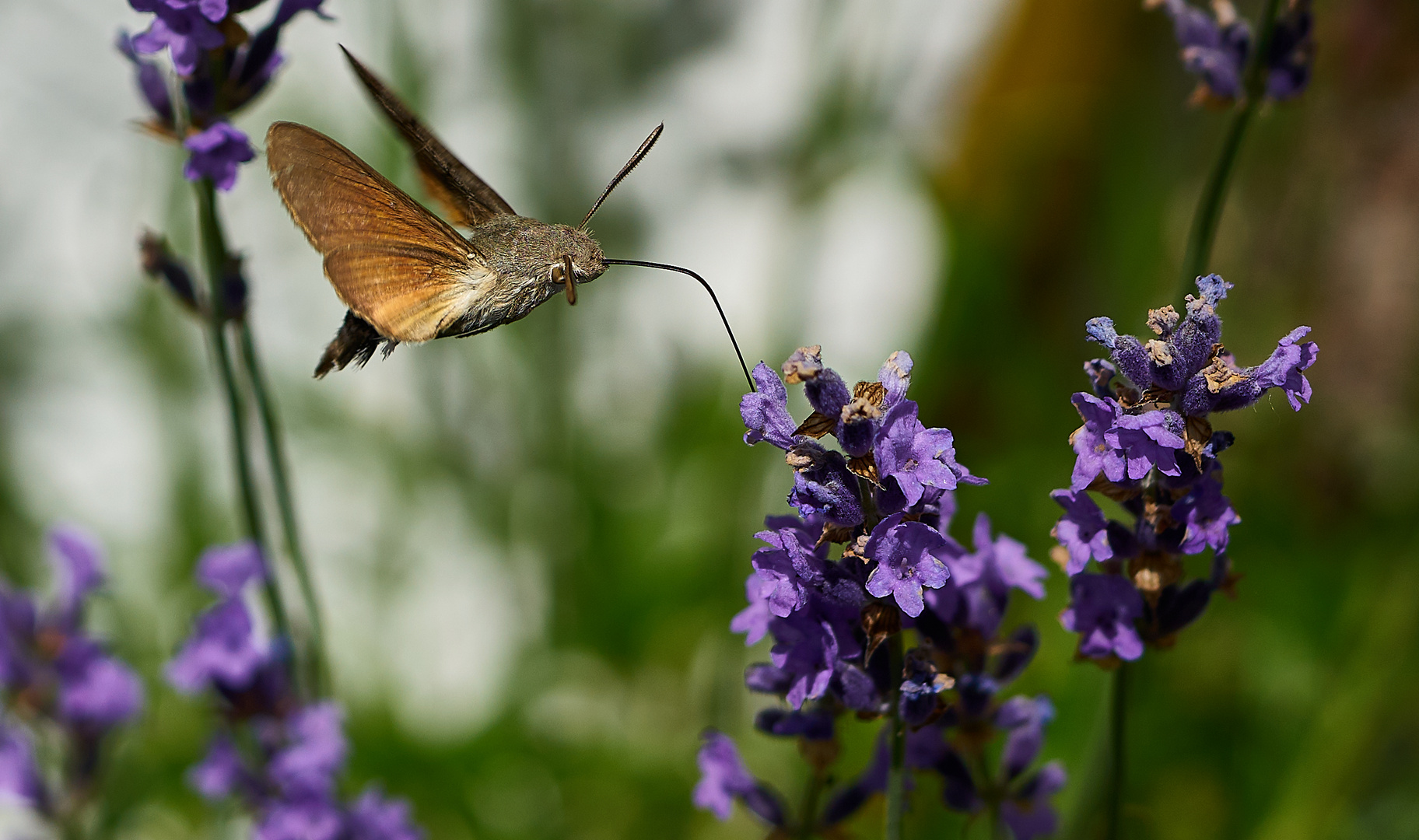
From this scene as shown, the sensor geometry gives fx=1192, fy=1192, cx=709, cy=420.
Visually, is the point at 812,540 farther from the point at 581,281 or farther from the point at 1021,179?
the point at 1021,179

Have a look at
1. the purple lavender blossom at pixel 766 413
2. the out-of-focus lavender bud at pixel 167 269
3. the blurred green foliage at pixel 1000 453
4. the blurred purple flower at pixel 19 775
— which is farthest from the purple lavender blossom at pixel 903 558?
the blurred purple flower at pixel 19 775

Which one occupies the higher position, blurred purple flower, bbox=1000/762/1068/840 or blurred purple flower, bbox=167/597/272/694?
blurred purple flower, bbox=1000/762/1068/840

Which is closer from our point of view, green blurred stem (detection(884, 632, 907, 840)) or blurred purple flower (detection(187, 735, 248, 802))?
green blurred stem (detection(884, 632, 907, 840))

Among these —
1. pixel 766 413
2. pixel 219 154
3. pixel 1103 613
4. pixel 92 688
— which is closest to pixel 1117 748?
pixel 1103 613

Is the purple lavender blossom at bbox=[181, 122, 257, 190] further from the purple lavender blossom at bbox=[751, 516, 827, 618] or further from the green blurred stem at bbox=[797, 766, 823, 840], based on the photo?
the green blurred stem at bbox=[797, 766, 823, 840]

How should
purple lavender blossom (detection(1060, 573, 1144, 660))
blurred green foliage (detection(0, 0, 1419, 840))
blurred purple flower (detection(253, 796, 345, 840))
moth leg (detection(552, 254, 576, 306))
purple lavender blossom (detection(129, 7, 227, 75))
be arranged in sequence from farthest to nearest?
blurred green foliage (detection(0, 0, 1419, 840)) < moth leg (detection(552, 254, 576, 306)) < blurred purple flower (detection(253, 796, 345, 840)) < purple lavender blossom (detection(129, 7, 227, 75)) < purple lavender blossom (detection(1060, 573, 1144, 660))

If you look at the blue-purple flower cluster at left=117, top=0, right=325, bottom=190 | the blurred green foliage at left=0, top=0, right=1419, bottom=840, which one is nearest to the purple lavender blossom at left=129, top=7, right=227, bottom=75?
the blue-purple flower cluster at left=117, top=0, right=325, bottom=190

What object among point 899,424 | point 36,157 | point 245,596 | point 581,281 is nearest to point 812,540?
point 899,424

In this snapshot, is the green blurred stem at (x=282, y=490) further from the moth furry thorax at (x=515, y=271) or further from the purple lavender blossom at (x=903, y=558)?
the purple lavender blossom at (x=903, y=558)
